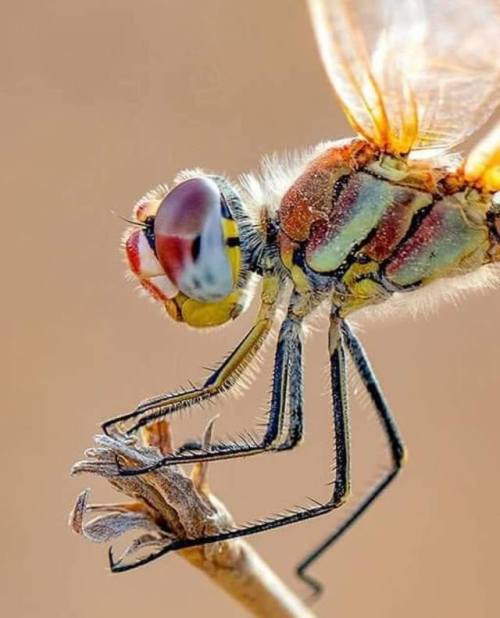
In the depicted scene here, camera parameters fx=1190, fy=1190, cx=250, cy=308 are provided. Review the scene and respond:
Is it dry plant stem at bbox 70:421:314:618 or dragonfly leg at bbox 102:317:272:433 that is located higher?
dragonfly leg at bbox 102:317:272:433

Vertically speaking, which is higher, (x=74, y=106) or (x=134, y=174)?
(x=74, y=106)

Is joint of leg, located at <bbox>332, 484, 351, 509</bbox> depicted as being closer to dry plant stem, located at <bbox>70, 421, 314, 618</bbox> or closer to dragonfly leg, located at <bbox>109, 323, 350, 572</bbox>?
dragonfly leg, located at <bbox>109, 323, 350, 572</bbox>

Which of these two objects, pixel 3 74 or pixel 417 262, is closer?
pixel 417 262

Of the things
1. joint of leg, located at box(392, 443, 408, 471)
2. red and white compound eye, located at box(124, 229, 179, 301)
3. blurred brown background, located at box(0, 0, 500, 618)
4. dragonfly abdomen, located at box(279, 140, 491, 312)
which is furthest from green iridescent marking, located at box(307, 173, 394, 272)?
blurred brown background, located at box(0, 0, 500, 618)

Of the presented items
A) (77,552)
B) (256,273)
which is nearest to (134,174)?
(77,552)

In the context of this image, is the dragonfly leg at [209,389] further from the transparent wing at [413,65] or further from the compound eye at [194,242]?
the transparent wing at [413,65]

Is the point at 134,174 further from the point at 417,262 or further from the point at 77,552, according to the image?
the point at 417,262

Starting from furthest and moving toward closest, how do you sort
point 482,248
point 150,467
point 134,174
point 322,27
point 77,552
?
point 134,174 → point 77,552 → point 482,248 → point 322,27 → point 150,467
